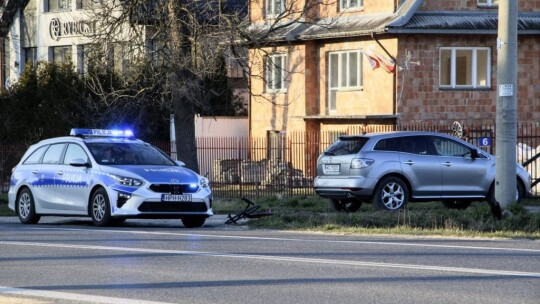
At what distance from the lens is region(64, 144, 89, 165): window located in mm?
21250

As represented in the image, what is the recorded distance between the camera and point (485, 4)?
37.0 m

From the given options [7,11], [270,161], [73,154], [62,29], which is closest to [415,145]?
[73,154]

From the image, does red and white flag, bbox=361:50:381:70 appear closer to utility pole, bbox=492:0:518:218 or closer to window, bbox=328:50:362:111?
window, bbox=328:50:362:111

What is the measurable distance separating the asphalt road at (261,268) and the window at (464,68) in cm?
1966

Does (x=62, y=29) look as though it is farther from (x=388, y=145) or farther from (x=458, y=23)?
(x=388, y=145)

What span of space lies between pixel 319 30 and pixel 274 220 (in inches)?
734

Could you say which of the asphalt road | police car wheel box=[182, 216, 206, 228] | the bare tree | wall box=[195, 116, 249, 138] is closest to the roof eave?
the bare tree

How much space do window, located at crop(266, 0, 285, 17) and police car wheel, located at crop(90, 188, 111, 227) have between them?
1924cm

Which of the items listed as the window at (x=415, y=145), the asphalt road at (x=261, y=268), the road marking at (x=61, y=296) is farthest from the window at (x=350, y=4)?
the road marking at (x=61, y=296)

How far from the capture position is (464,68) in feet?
123

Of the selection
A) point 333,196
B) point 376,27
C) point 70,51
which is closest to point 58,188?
point 333,196

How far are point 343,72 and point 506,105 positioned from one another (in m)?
20.0

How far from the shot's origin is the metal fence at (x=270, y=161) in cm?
3120

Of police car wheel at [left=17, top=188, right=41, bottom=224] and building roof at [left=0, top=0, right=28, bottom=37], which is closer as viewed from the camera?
police car wheel at [left=17, top=188, right=41, bottom=224]
